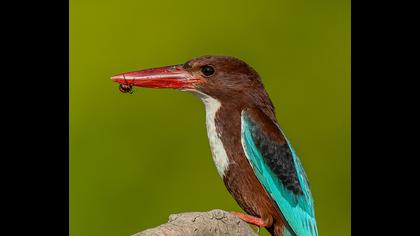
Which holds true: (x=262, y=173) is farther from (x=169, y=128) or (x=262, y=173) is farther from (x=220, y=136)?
(x=169, y=128)

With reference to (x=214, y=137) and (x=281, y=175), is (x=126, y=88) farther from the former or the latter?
(x=281, y=175)

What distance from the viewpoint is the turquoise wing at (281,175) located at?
3.86 m

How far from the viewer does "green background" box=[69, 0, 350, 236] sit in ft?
14.2

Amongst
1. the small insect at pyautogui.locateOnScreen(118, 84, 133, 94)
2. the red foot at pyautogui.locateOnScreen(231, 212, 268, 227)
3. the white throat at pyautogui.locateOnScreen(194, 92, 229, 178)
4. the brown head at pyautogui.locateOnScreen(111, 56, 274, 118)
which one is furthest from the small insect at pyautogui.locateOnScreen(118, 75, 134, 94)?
the red foot at pyautogui.locateOnScreen(231, 212, 268, 227)

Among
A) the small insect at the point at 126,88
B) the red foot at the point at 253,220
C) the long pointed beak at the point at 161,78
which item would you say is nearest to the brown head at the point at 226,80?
the long pointed beak at the point at 161,78

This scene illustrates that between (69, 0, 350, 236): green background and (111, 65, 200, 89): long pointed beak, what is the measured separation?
32 cm

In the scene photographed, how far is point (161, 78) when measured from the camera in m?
3.88

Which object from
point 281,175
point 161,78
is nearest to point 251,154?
point 281,175

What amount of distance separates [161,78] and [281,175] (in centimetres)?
64

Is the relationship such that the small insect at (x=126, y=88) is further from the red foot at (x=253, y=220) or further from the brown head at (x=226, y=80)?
the red foot at (x=253, y=220)

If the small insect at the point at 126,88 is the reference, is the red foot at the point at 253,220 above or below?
below

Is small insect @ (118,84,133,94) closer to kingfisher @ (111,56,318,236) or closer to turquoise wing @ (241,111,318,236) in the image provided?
kingfisher @ (111,56,318,236)

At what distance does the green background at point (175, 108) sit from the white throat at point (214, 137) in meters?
0.31
